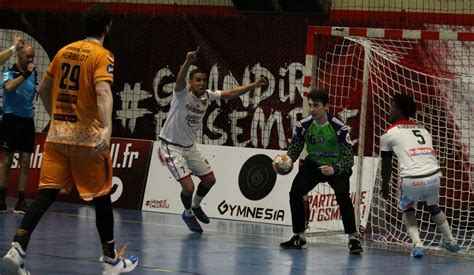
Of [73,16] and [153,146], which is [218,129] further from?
[73,16]

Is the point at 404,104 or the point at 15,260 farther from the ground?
the point at 404,104

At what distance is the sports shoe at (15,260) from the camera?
360 inches

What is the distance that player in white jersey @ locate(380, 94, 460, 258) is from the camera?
41.5ft

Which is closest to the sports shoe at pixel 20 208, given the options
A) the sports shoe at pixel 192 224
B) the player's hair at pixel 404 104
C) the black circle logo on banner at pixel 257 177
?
the sports shoe at pixel 192 224

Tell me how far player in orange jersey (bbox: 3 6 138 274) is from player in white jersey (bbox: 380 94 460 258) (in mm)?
4244

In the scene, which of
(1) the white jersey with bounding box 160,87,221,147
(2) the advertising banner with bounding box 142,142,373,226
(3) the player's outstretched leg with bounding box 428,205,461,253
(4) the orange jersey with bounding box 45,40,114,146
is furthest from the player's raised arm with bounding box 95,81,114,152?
(2) the advertising banner with bounding box 142,142,373,226

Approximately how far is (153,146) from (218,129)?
117cm

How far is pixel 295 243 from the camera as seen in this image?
13102 mm

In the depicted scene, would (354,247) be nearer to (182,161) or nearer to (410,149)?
(410,149)

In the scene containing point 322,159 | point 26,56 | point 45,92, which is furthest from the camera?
point 26,56

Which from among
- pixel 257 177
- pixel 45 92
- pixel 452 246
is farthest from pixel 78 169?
pixel 257 177

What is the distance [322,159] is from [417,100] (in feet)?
13.0

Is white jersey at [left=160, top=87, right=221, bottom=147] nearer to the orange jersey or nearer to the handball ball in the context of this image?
the handball ball

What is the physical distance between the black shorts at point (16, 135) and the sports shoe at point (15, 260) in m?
6.84
